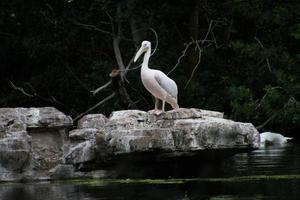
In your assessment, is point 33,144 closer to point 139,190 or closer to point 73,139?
point 73,139

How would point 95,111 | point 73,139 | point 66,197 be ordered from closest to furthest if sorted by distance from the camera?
point 66,197
point 73,139
point 95,111

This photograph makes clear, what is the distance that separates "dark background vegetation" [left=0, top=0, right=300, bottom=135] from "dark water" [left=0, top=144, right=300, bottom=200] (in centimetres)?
1433

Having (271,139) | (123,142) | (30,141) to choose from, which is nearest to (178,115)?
(123,142)

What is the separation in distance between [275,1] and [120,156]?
19.2 metres

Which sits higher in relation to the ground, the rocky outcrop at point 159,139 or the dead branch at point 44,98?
the dead branch at point 44,98

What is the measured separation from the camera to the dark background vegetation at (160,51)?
3797cm

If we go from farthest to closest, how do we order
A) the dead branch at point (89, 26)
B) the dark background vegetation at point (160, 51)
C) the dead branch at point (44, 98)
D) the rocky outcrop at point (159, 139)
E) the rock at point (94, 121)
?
the dead branch at point (89, 26) → the dead branch at point (44, 98) → the dark background vegetation at point (160, 51) → the rock at point (94, 121) → the rocky outcrop at point (159, 139)

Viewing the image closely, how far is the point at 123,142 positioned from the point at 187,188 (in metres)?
2.81

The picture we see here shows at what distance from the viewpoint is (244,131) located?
882 inches

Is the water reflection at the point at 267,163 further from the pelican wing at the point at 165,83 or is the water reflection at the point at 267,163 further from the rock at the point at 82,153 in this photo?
the rock at the point at 82,153

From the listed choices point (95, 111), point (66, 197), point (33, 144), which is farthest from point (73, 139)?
point (95, 111)

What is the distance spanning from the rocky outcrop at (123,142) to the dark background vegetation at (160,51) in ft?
44.9

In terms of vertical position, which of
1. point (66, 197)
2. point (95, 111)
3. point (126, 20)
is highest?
point (126, 20)

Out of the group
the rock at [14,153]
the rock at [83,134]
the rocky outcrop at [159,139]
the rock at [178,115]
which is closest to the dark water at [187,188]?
the rocky outcrop at [159,139]
